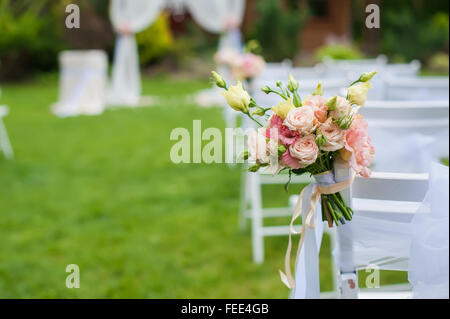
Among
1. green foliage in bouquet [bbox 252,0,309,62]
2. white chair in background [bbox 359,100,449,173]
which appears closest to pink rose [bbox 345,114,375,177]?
white chair in background [bbox 359,100,449,173]

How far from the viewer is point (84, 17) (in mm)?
13352

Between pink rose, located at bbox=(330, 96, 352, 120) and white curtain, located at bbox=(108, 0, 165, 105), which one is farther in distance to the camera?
white curtain, located at bbox=(108, 0, 165, 105)

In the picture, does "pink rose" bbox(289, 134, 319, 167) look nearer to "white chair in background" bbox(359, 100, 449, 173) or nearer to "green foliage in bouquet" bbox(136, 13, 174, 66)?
"white chair in background" bbox(359, 100, 449, 173)

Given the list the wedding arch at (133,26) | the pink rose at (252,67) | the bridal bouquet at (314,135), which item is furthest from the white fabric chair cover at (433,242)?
the wedding arch at (133,26)

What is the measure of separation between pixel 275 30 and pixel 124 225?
9.86 meters

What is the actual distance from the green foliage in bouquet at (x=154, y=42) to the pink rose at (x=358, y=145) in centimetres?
1237

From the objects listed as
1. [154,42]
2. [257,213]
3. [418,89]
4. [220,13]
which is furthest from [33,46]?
[418,89]

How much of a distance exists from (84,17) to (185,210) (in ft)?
36.0

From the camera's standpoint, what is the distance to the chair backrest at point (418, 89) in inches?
107

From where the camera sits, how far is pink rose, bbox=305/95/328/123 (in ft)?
3.84

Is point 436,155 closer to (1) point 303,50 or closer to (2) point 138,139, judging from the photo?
(2) point 138,139

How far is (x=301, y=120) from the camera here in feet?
3.73

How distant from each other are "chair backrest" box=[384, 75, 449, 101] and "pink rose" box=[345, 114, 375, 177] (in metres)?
1.73
